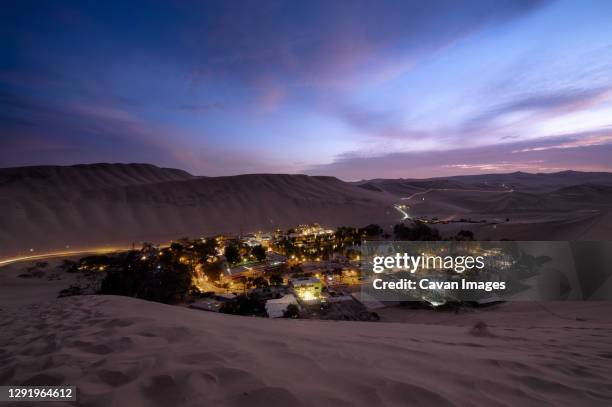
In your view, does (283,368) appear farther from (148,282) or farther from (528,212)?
(528,212)

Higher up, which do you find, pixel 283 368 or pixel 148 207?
pixel 283 368

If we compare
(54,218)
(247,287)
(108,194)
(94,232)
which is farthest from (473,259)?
(108,194)

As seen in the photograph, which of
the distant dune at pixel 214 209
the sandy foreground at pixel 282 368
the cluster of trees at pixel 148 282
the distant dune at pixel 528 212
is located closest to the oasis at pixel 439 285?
the distant dune at pixel 528 212

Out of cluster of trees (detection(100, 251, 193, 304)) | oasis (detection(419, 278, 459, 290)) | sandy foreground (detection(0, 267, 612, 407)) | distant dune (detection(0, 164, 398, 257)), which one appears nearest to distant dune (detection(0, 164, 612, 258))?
distant dune (detection(0, 164, 398, 257))

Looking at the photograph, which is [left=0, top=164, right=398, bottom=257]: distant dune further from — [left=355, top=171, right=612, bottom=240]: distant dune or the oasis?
the oasis

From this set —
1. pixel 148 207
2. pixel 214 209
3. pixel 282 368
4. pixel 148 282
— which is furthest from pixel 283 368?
pixel 214 209
